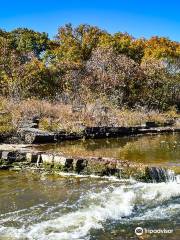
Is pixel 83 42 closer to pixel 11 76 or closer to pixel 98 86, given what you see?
pixel 98 86

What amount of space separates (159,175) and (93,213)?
488 centimetres

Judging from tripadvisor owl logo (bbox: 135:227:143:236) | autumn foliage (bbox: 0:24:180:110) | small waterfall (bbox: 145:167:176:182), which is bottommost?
tripadvisor owl logo (bbox: 135:227:143:236)

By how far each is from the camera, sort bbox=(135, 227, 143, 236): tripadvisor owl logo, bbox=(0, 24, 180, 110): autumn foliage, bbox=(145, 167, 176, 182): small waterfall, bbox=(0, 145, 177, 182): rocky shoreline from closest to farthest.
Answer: bbox=(135, 227, 143, 236): tripadvisor owl logo → bbox=(145, 167, 176, 182): small waterfall → bbox=(0, 145, 177, 182): rocky shoreline → bbox=(0, 24, 180, 110): autumn foliage

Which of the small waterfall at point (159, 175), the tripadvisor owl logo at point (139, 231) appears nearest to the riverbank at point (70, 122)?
the small waterfall at point (159, 175)

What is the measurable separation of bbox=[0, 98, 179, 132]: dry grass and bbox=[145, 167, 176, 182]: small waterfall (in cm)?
991

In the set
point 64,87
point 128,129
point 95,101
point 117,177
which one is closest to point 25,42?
point 64,87

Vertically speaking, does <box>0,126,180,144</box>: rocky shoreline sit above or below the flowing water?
above

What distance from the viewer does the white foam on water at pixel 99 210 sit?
1105 centimetres

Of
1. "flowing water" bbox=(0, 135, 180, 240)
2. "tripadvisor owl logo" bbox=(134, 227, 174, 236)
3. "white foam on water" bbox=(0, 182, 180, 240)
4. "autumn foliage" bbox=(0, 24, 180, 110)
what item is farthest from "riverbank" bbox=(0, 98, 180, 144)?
"tripadvisor owl logo" bbox=(134, 227, 174, 236)

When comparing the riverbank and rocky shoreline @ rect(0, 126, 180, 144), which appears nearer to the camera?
rocky shoreline @ rect(0, 126, 180, 144)

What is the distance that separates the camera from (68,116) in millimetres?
30375

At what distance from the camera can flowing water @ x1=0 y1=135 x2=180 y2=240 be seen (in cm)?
1107

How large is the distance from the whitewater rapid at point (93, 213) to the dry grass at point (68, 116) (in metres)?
11.2

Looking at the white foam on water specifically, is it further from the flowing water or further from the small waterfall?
the small waterfall
